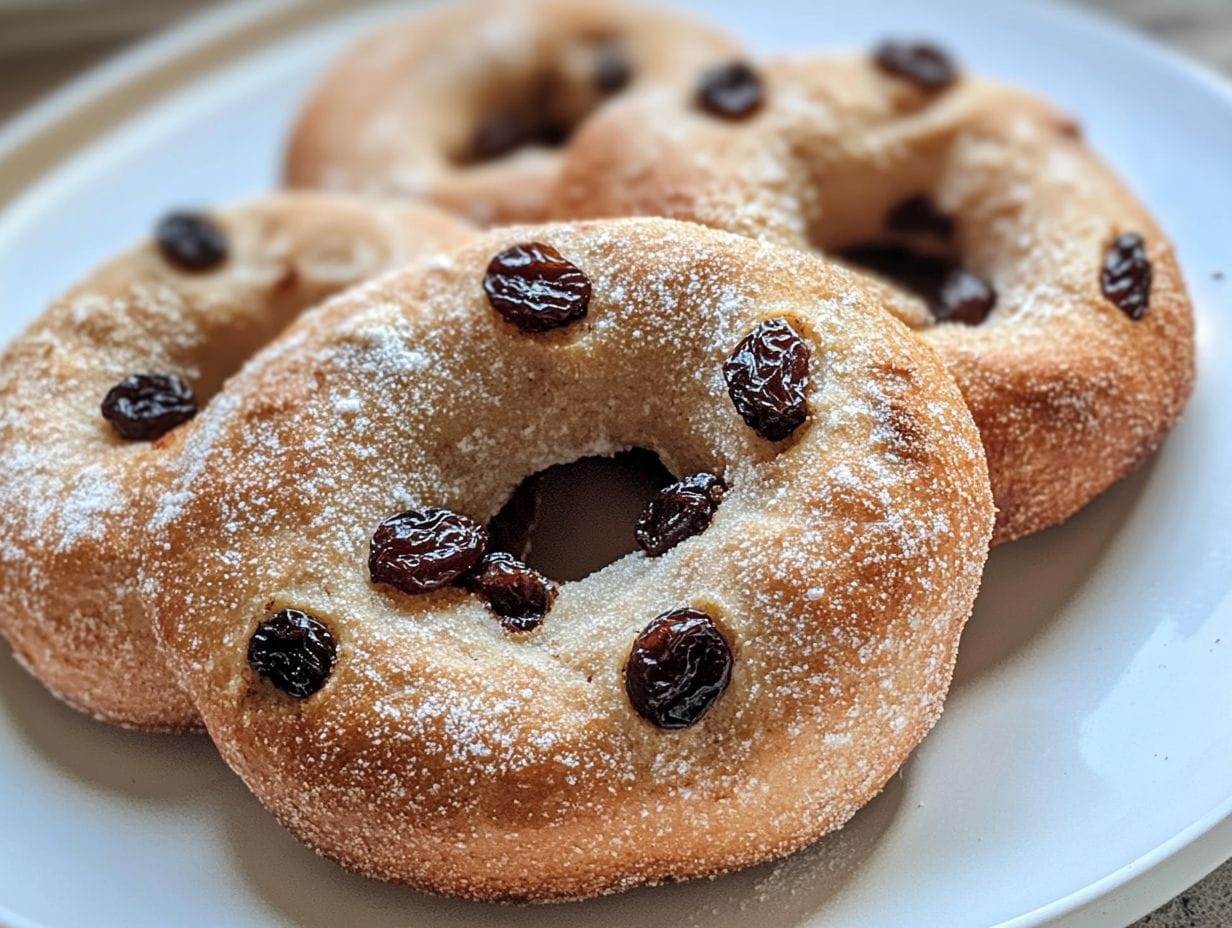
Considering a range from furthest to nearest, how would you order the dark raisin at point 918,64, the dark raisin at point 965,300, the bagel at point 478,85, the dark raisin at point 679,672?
the bagel at point 478,85
the dark raisin at point 918,64
the dark raisin at point 965,300
the dark raisin at point 679,672

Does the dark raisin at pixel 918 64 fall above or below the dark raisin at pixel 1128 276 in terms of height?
above

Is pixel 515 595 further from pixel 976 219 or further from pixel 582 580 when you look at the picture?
pixel 976 219

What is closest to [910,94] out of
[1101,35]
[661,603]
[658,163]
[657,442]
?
[658,163]

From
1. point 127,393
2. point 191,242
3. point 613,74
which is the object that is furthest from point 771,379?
point 613,74

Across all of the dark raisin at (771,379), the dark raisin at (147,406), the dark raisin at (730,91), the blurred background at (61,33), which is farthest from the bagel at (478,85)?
the blurred background at (61,33)

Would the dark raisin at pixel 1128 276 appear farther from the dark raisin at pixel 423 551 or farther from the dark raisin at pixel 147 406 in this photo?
the dark raisin at pixel 147 406
